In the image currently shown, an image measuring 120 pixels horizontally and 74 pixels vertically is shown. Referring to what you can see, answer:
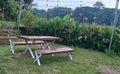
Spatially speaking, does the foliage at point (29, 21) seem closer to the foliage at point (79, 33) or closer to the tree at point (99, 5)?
the foliage at point (79, 33)

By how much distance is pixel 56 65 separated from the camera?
6625mm

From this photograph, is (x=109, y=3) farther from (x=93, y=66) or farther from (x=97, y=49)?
(x=93, y=66)

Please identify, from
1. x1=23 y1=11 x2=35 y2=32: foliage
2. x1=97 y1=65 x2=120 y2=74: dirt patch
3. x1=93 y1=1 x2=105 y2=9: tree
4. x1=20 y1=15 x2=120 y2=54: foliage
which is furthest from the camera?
x1=93 y1=1 x2=105 y2=9: tree

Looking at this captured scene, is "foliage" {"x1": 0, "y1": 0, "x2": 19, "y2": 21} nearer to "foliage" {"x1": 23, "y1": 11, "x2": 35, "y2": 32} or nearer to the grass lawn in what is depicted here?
"foliage" {"x1": 23, "y1": 11, "x2": 35, "y2": 32}

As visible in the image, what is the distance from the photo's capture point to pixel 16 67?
5934 millimetres

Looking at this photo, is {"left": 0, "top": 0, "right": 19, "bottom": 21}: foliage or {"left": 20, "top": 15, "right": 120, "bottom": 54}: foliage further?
{"left": 0, "top": 0, "right": 19, "bottom": 21}: foliage

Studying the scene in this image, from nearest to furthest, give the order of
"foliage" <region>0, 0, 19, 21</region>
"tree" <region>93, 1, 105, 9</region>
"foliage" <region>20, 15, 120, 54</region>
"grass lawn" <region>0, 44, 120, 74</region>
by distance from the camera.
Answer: "grass lawn" <region>0, 44, 120, 74</region>, "foliage" <region>20, 15, 120, 54</region>, "tree" <region>93, 1, 105, 9</region>, "foliage" <region>0, 0, 19, 21</region>

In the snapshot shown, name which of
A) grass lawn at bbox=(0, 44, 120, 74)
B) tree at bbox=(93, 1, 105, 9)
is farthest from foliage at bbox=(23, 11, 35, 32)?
grass lawn at bbox=(0, 44, 120, 74)

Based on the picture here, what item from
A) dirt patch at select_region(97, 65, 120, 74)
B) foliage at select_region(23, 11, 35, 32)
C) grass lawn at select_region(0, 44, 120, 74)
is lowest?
dirt patch at select_region(97, 65, 120, 74)

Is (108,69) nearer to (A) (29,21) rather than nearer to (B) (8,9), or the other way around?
(A) (29,21)

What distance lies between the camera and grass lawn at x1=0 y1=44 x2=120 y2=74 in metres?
5.89

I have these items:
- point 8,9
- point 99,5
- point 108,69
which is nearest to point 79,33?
point 99,5

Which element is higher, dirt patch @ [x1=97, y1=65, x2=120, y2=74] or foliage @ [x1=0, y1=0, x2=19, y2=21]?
foliage @ [x1=0, y1=0, x2=19, y2=21]

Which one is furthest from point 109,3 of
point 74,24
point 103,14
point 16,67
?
point 16,67
